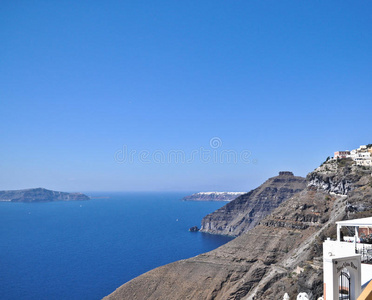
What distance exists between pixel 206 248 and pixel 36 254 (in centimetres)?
5389

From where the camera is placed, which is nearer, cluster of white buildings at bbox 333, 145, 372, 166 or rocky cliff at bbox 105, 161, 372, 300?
rocky cliff at bbox 105, 161, 372, 300

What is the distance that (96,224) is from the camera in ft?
568

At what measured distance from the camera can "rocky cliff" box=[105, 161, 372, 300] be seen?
49938mm

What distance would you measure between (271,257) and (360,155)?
30.1 meters

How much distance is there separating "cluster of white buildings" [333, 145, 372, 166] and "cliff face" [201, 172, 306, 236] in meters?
56.4

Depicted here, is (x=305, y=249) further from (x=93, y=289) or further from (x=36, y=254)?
(x=36, y=254)

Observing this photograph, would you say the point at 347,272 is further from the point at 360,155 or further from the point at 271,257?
the point at 360,155

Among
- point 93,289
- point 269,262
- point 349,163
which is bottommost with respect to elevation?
point 93,289

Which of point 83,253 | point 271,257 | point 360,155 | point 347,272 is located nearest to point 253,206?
point 83,253

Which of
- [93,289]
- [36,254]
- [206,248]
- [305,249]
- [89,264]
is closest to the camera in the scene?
[305,249]

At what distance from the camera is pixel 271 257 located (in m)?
60.1

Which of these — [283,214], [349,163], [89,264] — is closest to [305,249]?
[283,214]

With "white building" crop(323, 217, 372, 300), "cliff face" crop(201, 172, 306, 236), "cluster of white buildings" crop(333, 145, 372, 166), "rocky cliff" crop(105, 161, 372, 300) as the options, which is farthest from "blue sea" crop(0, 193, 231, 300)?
"white building" crop(323, 217, 372, 300)

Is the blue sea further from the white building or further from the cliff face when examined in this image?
the white building
